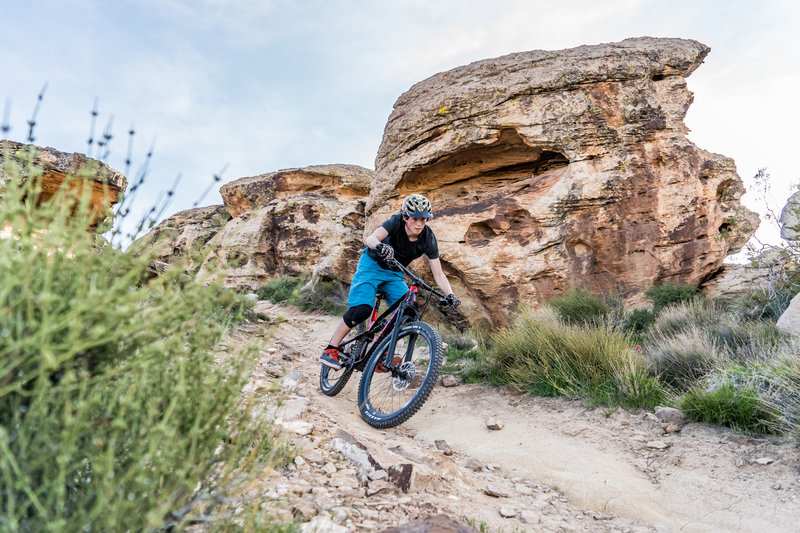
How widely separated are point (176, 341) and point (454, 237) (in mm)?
7482

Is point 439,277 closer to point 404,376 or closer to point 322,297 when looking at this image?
point 404,376

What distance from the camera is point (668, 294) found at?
829 centimetres

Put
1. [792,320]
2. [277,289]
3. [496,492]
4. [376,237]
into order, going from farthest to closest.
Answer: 1. [277,289]
2. [792,320]
3. [376,237]
4. [496,492]

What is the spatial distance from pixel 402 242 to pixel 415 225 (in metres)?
0.32

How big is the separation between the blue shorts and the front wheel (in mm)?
581

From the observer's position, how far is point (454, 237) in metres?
8.91

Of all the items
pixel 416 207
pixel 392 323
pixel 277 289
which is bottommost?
pixel 392 323

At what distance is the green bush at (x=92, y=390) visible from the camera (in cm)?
125

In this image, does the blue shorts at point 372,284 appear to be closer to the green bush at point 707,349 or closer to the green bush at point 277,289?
the green bush at point 707,349

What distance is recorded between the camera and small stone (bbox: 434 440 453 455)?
159 inches

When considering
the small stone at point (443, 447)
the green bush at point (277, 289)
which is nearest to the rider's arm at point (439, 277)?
the small stone at point (443, 447)

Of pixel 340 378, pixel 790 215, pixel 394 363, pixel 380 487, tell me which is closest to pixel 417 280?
pixel 394 363

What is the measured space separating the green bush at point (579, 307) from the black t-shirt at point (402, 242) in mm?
3270

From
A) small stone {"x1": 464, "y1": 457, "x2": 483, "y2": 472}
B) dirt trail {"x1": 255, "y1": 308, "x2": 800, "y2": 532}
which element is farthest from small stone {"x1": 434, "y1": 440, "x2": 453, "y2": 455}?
small stone {"x1": 464, "y1": 457, "x2": 483, "y2": 472}
